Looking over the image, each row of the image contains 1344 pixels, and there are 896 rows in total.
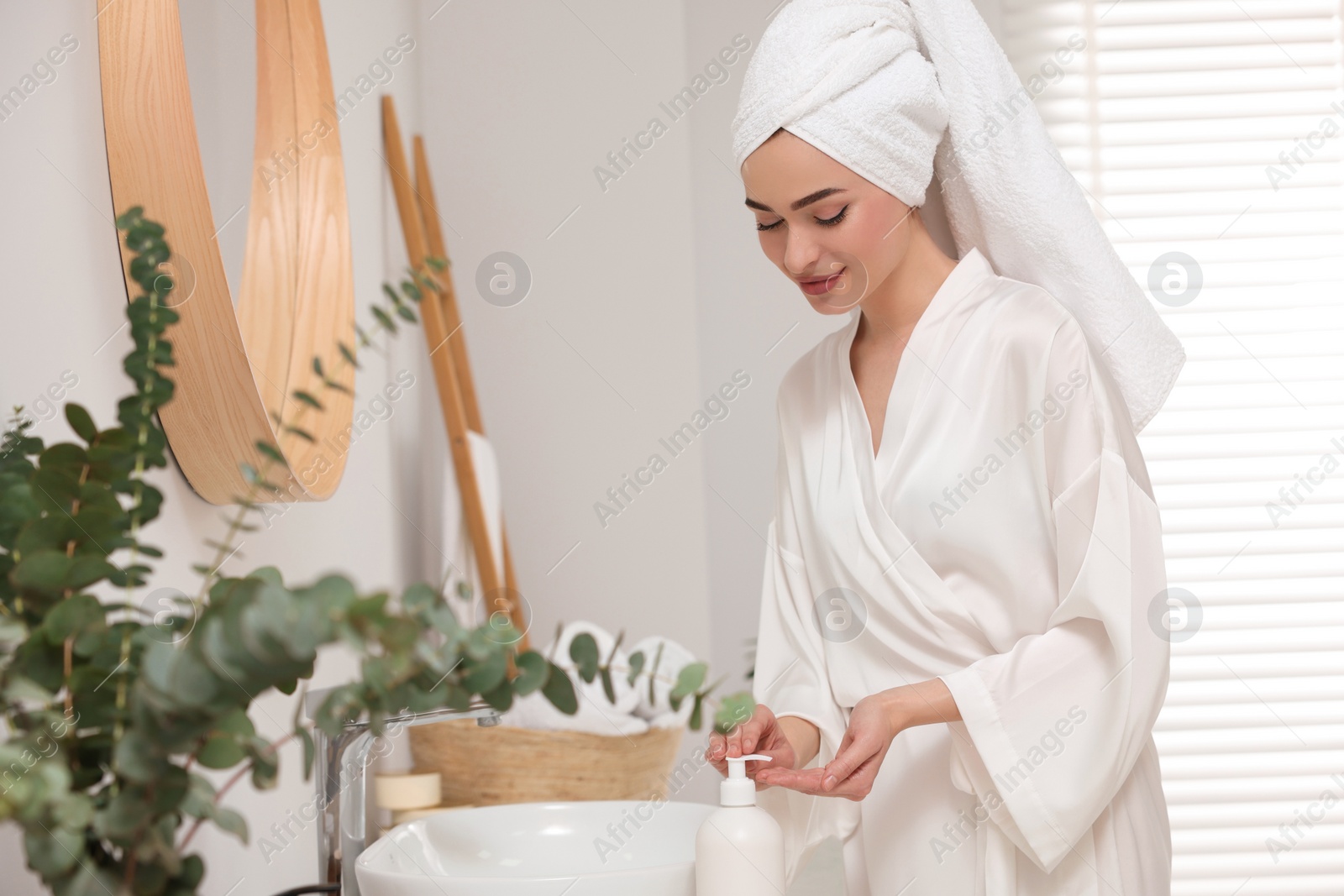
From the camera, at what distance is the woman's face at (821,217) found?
3.10 feet

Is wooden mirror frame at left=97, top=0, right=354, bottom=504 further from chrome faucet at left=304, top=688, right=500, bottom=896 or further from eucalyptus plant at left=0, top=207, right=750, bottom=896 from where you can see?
chrome faucet at left=304, top=688, right=500, bottom=896

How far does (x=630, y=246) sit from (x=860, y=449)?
1.05 m

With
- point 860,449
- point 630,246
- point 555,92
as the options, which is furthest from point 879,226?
point 555,92

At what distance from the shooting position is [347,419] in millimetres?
1212

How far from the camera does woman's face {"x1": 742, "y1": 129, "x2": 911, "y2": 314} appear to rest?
0.95 metres

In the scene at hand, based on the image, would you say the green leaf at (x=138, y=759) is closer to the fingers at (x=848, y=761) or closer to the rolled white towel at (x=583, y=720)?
the fingers at (x=848, y=761)

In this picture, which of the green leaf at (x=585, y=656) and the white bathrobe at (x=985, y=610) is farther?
the white bathrobe at (x=985, y=610)

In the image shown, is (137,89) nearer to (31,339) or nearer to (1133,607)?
(31,339)

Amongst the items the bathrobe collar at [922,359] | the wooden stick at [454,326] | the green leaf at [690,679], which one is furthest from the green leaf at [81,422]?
the wooden stick at [454,326]

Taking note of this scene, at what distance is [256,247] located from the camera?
1077 mm

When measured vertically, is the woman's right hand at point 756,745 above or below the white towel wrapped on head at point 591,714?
above

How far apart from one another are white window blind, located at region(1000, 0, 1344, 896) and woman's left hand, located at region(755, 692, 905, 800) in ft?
4.74

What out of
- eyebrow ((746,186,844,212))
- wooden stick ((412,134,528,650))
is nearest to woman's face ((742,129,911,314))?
eyebrow ((746,186,844,212))

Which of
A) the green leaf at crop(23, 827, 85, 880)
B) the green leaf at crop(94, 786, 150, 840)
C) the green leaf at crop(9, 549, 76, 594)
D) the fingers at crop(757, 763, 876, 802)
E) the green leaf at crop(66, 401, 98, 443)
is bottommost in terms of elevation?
the fingers at crop(757, 763, 876, 802)
